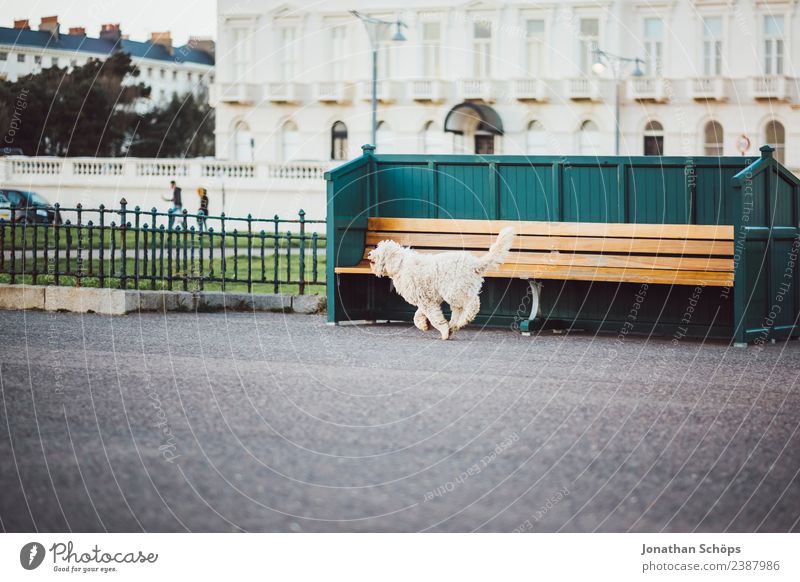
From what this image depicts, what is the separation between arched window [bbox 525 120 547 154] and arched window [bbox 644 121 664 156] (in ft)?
13.9

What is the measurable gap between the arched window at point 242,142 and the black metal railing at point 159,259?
21452 mm

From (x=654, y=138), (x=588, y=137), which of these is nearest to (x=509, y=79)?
(x=588, y=137)

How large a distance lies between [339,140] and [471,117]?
255 inches

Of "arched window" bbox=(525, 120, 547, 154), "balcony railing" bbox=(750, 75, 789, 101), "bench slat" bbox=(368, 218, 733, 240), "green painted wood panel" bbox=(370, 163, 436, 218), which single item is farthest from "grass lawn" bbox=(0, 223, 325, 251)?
"balcony railing" bbox=(750, 75, 789, 101)

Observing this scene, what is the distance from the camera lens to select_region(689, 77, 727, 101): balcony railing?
50094mm

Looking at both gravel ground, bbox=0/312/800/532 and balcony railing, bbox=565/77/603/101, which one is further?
balcony railing, bbox=565/77/603/101

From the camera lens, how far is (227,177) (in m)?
51.8

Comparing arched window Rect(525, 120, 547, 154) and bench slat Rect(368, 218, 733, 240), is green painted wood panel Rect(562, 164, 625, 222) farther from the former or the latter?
arched window Rect(525, 120, 547, 154)

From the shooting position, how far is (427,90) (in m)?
54.7

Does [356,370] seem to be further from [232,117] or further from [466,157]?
[232,117]

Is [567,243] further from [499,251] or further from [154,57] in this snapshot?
[154,57]

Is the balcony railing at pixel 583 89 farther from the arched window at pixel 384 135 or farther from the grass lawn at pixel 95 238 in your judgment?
the grass lawn at pixel 95 238

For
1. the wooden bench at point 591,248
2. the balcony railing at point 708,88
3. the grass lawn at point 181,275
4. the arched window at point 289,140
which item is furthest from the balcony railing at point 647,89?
the wooden bench at point 591,248

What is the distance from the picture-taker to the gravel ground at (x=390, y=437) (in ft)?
17.7
